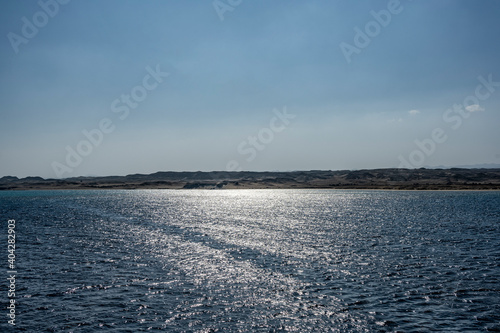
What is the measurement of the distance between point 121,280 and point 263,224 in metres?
46.7

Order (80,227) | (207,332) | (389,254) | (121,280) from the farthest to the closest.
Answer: (80,227)
(389,254)
(121,280)
(207,332)

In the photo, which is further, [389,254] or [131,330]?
[389,254]

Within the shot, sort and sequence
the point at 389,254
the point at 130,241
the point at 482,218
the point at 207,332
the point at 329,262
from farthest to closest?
the point at 482,218 → the point at 130,241 → the point at 389,254 → the point at 329,262 → the point at 207,332

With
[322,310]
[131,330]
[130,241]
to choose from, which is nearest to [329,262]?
[322,310]

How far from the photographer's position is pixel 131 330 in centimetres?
2303

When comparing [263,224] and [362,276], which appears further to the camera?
[263,224]

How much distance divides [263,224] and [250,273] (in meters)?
42.1

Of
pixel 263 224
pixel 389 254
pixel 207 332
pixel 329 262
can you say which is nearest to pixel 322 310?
pixel 207 332

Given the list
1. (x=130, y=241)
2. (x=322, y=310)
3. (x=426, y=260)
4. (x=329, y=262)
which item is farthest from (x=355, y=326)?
(x=130, y=241)

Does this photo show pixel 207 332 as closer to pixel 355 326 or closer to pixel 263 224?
pixel 355 326

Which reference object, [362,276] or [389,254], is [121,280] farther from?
[389,254]

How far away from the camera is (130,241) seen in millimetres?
57156

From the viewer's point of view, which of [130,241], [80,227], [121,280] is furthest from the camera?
[80,227]

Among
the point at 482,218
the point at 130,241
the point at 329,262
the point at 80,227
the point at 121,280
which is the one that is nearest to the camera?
the point at 121,280
